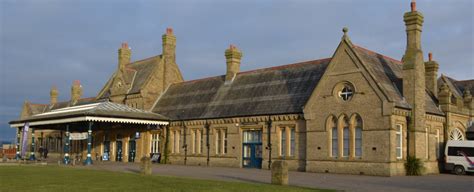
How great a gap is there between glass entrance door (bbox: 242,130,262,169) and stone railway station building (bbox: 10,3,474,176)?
72 mm

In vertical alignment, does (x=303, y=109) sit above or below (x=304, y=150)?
above

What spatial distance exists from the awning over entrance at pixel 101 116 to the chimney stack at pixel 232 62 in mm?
6341

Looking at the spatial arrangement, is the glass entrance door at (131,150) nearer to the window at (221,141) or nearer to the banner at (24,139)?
the banner at (24,139)

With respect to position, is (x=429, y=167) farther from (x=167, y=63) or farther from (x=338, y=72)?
(x=167, y=63)

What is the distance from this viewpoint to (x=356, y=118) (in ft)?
97.1

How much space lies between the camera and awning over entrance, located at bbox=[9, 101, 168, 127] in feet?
117

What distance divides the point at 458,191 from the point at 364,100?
10.8 metres

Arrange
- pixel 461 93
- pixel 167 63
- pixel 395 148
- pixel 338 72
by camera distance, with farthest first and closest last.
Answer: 1. pixel 167 63
2. pixel 461 93
3. pixel 338 72
4. pixel 395 148

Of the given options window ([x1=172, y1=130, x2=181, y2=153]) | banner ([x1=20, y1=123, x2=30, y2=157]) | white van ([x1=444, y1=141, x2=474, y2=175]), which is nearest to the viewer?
white van ([x1=444, y1=141, x2=474, y2=175])

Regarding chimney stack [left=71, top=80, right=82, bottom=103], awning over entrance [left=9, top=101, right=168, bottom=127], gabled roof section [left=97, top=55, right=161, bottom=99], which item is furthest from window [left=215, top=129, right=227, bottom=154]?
Result: chimney stack [left=71, top=80, right=82, bottom=103]

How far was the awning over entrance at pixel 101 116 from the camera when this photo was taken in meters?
35.7

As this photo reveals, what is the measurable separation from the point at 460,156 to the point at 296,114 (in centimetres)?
1033

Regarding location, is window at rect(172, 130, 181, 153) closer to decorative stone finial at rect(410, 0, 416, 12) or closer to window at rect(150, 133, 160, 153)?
window at rect(150, 133, 160, 153)

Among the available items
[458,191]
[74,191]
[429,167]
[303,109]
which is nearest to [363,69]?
[303,109]
